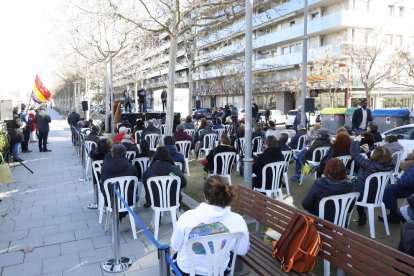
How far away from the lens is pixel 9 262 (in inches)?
185

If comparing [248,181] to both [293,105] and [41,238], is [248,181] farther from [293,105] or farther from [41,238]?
[293,105]

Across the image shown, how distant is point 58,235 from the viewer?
5625 millimetres

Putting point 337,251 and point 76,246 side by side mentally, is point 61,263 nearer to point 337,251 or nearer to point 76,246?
point 76,246

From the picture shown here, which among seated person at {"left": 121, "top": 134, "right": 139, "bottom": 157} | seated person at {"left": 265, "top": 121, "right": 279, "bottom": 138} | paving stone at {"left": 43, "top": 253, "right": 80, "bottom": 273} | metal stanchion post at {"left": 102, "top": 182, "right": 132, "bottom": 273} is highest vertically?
seated person at {"left": 265, "top": 121, "right": 279, "bottom": 138}

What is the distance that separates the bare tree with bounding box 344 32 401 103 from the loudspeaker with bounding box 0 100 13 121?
81.6ft

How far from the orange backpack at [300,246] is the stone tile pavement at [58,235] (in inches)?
68.0

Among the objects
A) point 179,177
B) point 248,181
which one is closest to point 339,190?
point 248,181

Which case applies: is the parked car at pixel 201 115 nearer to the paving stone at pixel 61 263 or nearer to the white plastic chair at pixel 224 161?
the white plastic chair at pixel 224 161

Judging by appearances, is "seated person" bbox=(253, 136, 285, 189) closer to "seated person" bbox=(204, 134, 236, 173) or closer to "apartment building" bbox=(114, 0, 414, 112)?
"seated person" bbox=(204, 134, 236, 173)

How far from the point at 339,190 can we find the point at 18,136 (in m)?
11.5

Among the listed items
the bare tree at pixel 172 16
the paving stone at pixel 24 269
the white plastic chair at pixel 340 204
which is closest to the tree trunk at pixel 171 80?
the bare tree at pixel 172 16

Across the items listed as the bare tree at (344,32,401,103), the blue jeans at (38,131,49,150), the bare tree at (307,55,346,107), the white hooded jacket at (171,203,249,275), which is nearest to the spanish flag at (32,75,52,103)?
the blue jeans at (38,131,49,150)

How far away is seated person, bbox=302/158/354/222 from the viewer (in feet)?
13.7

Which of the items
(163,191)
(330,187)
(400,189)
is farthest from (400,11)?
(163,191)
